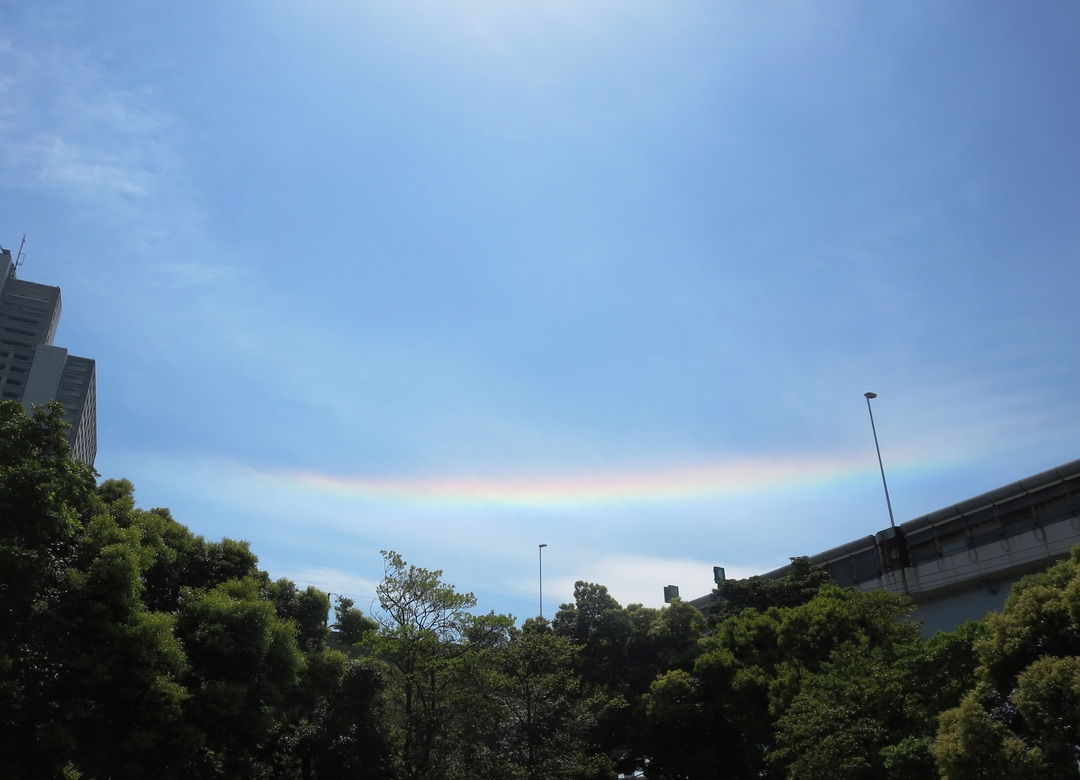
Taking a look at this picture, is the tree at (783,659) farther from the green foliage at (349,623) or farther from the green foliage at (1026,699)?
the green foliage at (349,623)

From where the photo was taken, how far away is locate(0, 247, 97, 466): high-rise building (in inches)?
4368

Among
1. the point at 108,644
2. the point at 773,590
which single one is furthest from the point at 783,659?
the point at 108,644

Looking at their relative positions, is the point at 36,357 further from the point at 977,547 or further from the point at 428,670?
the point at 977,547

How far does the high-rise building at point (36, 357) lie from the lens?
364ft

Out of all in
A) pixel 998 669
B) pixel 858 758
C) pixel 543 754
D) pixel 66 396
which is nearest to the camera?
pixel 998 669

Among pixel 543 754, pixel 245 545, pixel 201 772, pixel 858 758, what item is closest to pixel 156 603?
pixel 245 545

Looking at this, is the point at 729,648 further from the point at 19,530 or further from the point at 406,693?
the point at 19,530

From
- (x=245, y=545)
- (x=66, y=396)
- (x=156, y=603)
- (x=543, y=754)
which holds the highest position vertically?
(x=66, y=396)

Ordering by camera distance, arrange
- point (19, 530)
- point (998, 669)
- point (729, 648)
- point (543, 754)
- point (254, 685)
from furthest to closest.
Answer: point (729, 648), point (543, 754), point (254, 685), point (19, 530), point (998, 669)

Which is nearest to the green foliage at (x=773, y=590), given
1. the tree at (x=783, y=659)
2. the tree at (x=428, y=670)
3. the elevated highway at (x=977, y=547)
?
the tree at (x=783, y=659)

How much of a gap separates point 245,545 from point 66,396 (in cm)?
11497

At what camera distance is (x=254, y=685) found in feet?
63.8

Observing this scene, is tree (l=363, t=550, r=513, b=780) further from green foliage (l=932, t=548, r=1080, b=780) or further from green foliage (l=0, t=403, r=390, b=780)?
green foliage (l=932, t=548, r=1080, b=780)

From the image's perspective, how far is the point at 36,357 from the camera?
361 ft
